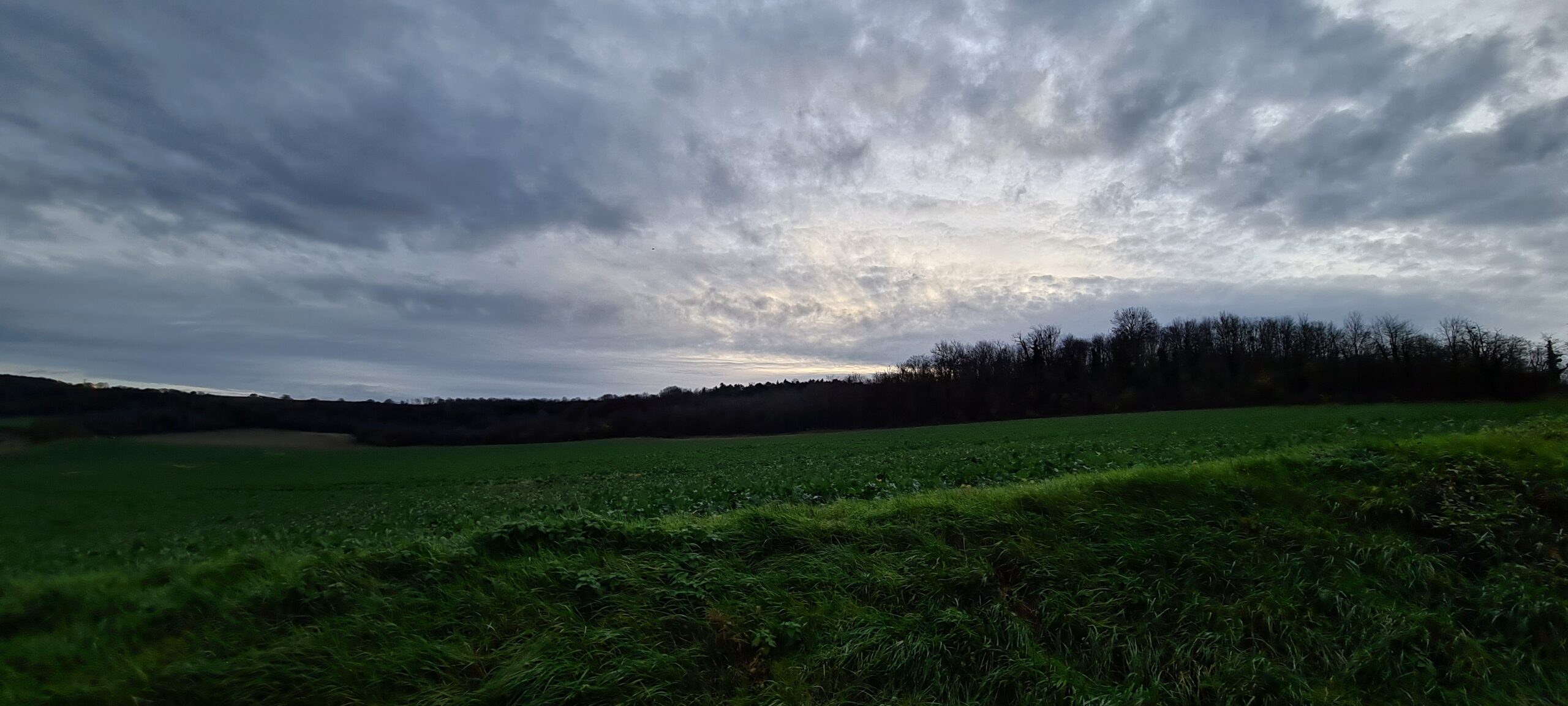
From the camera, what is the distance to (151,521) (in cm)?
1191

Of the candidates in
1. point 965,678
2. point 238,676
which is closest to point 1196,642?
point 965,678

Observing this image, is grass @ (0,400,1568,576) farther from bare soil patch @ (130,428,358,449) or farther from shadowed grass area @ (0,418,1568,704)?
bare soil patch @ (130,428,358,449)

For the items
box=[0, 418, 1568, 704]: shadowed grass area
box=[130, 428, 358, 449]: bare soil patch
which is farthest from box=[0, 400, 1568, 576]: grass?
box=[130, 428, 358, 449]: bare soil patch

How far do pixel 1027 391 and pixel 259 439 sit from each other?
9114 centimetres

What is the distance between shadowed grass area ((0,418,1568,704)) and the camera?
4410 mm

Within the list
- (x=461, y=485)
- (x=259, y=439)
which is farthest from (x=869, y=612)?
(x=259, y=439)

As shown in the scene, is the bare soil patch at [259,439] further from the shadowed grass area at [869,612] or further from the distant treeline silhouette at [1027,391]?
the shadowed grass area at [869,612]

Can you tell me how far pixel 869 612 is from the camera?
5.32m

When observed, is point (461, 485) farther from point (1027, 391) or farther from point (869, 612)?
point (1027, 391)

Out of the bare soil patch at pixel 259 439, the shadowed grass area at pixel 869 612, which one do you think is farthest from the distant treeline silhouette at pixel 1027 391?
the shadowed grass area at pixel 869 612

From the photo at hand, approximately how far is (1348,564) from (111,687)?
32.1 feet

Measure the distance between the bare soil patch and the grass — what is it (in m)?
5.12

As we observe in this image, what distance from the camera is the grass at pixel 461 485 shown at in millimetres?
7957

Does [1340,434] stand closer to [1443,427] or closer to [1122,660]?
[1443,427]
